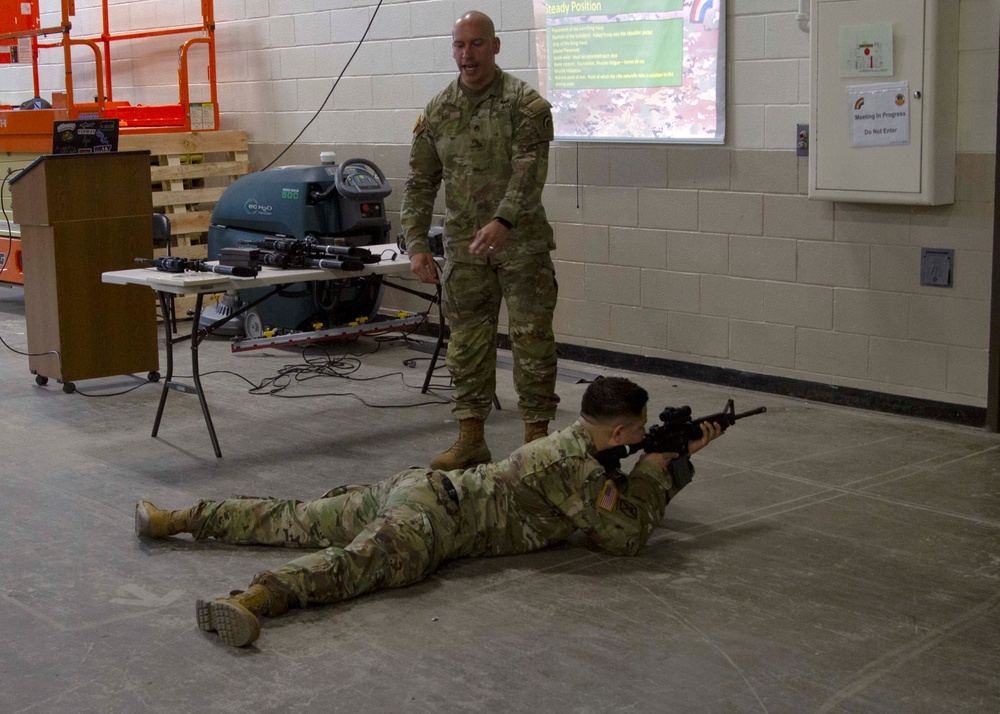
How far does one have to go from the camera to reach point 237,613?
3.15 meters

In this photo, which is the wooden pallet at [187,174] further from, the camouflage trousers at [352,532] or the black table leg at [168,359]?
the camouflage trousers at [352,532]

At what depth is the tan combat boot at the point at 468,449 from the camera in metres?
4.91

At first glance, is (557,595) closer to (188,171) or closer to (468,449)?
(468,449)

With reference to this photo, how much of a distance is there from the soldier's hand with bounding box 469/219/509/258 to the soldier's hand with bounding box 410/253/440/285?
0.36 meters

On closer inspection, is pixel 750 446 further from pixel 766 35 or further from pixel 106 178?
pixel 106 178

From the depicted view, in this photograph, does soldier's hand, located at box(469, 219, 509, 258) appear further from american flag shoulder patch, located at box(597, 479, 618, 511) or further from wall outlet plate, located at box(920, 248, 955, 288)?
wall outlet plate, located at box(920, 248, 955, 288)

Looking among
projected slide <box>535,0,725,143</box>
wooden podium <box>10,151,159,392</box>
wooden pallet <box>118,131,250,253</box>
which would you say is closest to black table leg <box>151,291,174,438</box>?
wooden podium <box>10,151,159,392</box>

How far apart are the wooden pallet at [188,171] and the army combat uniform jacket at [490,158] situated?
4102 mm

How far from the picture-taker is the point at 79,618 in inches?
135

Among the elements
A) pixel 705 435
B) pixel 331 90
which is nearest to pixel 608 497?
pixel 705 435

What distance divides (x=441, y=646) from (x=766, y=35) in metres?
3.93

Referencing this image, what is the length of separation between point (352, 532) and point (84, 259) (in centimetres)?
317

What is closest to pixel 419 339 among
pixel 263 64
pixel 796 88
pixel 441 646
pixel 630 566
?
pixel 263 64

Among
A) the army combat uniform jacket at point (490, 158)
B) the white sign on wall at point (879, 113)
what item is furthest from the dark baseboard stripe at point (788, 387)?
the army combat uniform jacket at point (490, 158)
